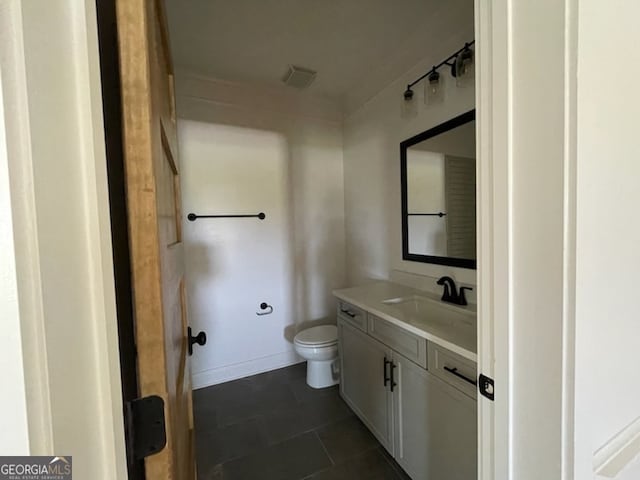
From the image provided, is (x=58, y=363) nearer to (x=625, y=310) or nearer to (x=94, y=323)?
(x=94, y=323)

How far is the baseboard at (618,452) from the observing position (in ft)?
2.12

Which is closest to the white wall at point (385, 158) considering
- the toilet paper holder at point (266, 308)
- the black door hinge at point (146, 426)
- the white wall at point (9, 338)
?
the toilet paper holder at point (266, 308)

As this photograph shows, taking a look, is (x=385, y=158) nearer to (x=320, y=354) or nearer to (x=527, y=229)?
(x=320, y=354)

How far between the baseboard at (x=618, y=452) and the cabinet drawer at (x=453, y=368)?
413 millimetres

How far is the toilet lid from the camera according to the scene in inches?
89.1

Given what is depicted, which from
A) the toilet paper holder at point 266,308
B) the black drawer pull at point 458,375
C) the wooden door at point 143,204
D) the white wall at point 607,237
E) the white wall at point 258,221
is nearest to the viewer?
the wooden door at point 143,204

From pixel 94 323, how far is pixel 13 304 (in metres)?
0.10

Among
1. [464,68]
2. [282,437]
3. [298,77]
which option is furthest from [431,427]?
[298,77]

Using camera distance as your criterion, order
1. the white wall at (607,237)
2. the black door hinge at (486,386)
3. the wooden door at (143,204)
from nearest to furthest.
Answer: the wooden door at (143,204) < the white wall at (607,237) < the black door hinge at (486,386)

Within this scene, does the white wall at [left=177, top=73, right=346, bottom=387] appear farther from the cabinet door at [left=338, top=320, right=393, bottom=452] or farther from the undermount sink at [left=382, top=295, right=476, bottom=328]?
the undermount sink at [left=382, top=295, right=476, bottom=328]

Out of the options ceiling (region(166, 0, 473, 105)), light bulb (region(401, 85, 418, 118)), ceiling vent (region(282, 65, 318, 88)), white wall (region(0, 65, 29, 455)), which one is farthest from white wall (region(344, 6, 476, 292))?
white wall (region(0, 65, 29, 455))

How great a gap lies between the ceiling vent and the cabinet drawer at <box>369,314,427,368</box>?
1.95 metres

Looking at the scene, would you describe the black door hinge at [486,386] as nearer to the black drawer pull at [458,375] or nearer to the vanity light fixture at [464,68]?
the black drawer pull at [458,375]

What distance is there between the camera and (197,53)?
2086 mm
